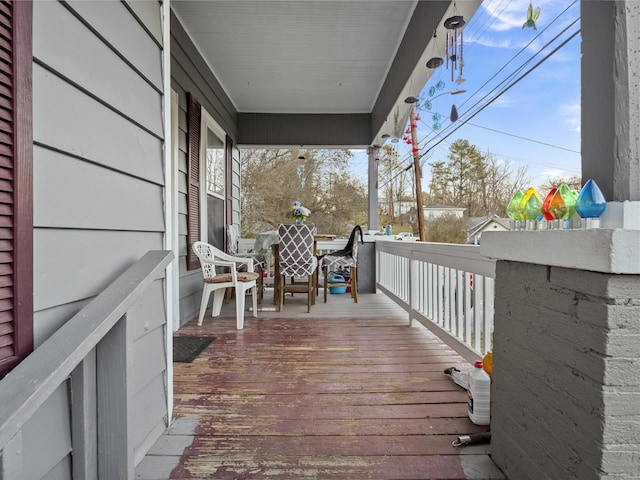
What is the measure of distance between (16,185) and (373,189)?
17.8 ft

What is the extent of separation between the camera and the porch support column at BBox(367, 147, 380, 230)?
19.5 ft

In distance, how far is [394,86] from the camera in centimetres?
415

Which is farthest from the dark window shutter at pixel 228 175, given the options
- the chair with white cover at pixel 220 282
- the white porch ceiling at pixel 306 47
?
the chair with white cover at pixel 220 282

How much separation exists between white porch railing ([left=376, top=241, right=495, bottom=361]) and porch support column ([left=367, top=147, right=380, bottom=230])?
6.54 feet

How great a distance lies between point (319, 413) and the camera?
1684 millimetres

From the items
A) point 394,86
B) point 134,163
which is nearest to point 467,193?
point 394,86

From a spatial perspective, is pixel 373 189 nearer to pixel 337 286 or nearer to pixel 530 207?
pixel 337 286

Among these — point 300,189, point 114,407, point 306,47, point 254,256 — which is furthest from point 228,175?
point 300,189

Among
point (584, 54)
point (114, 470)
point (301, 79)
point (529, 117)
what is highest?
point (301, 79)

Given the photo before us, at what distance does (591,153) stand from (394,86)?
11.5 feet

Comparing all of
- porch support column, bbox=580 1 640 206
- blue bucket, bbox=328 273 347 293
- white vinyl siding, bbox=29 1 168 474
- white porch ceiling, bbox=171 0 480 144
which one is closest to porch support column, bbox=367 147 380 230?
white porch ceiling, bbox=171 0 480 144

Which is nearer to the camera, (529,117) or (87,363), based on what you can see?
(87,363)

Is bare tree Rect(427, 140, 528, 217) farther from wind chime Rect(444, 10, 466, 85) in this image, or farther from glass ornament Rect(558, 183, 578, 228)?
Answer: glass ornament Rect(558, 183, 578, 228)

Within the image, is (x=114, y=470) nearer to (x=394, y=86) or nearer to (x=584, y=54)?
(x=584, y=54)
